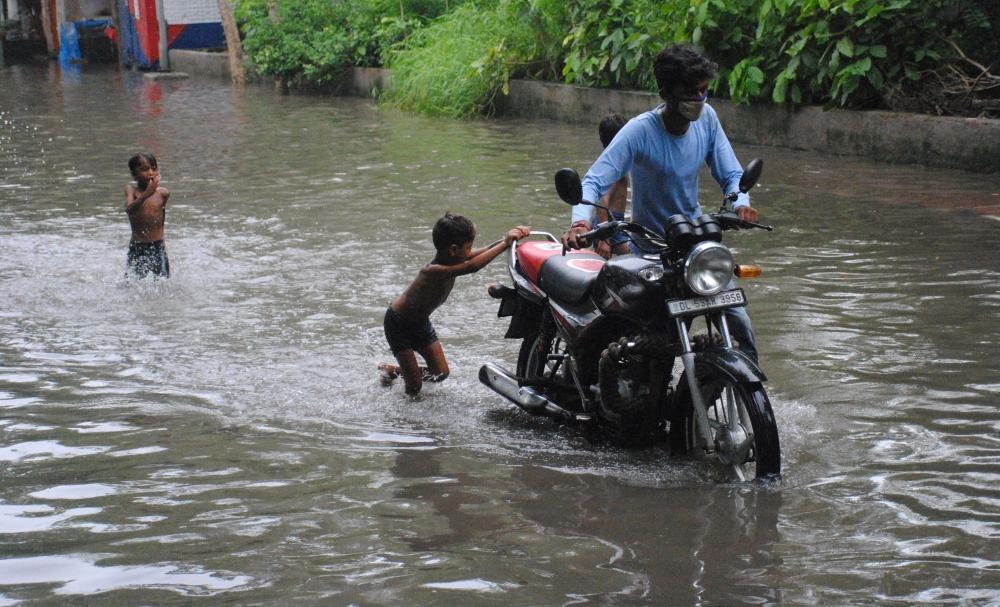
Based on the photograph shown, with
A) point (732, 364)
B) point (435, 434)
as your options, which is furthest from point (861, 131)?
point (732, 364)

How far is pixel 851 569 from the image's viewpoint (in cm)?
389

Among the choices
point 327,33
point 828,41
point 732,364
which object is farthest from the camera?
point 327,33

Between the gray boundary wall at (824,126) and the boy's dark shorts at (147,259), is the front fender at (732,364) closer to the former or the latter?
the boy's dark shorts at (147,259)

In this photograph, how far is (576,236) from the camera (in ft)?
15.7

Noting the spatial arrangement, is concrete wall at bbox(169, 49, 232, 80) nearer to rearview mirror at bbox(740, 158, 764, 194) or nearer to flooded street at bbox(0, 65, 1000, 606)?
flooded street at bbox(0, 65, 1000, 606)

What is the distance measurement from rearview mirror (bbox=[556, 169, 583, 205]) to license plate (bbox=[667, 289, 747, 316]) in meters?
0.55

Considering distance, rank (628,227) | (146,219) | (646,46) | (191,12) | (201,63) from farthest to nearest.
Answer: (191,12) < (201,63) < (646,46) < (146,219) < (628,227)

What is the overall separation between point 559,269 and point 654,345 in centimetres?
75

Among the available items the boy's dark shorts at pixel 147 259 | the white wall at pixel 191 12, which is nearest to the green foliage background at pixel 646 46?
the boy's dark shorts at pixel 147 259

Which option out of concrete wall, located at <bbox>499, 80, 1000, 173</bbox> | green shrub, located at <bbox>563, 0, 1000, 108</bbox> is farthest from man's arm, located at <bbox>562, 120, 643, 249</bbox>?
green shrub, located at <bbox>563, 0, 1000, 108</bbox>

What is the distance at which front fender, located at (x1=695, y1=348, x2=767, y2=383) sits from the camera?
4422 millimetres

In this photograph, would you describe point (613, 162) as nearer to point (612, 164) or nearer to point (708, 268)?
point (612, 164)

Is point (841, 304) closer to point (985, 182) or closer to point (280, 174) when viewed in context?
point (985, 182)

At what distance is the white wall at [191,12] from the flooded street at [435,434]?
24780mm
